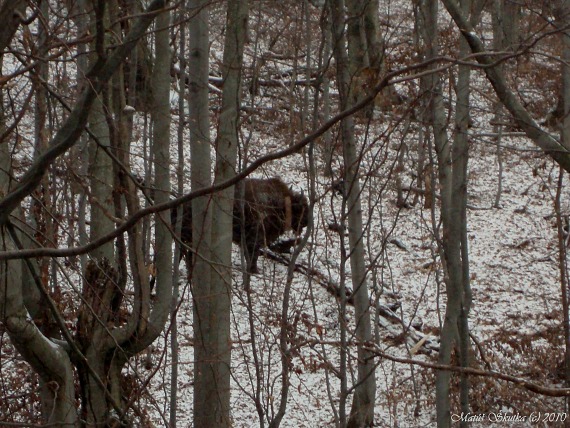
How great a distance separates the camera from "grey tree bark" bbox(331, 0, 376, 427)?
5668 millimetres

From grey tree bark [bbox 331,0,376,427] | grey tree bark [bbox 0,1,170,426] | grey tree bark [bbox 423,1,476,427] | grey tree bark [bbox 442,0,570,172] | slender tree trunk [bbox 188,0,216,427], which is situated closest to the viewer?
grey tree bark [bbox 0,1,170,426]

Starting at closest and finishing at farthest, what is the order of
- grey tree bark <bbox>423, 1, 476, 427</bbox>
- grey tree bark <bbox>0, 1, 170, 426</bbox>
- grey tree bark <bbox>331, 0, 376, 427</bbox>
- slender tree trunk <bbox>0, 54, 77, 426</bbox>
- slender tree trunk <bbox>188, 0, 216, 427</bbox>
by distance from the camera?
1. grey tree bark <bbox>0, 1, 170, 426</bbox>
2. slender tree trunk <bbox>0, 54, 77, 426</bbox>
3. grey tree bark <bbox>331, 0, 376, 427</bbox>
4. slender tree trunk <bbox>188, 0, 216, 427</bbox>
5. grey tree bark <bbox>423, 1, 476, 427</bbox>

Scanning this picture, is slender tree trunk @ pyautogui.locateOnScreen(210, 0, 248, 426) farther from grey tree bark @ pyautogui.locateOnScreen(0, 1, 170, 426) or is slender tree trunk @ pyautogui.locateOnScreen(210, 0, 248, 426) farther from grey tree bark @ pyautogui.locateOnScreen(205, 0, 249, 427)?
grey tree bark @ pyautogui.locateOnScreen(0, 1, 170, 426)

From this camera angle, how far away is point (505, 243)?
14.7 m

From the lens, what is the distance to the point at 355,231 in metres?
7.54

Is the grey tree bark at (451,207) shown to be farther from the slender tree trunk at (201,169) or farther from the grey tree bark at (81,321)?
the grey tree bark at (81,321)

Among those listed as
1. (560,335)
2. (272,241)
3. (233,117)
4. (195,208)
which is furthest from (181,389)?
(560,335)

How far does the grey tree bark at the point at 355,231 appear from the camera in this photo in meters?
5.67

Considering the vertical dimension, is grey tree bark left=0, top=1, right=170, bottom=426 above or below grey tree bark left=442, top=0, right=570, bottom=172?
below

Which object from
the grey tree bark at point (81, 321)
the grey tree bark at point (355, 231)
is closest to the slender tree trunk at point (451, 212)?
the grey tree bark at point (355, 231)

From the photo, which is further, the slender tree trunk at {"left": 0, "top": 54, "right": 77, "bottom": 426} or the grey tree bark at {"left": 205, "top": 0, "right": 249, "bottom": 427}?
the grey tree bark at {"left": 205, "top": 0, "right": 249, "bottom": 427}

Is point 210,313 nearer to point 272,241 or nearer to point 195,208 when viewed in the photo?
point 195,208

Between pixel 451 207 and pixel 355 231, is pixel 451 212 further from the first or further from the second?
pixel 355 231

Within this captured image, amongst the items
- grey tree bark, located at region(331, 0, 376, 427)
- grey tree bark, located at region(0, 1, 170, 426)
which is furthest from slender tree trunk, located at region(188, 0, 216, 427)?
grey tree bark, located at region(331, 0, 376, 427)
